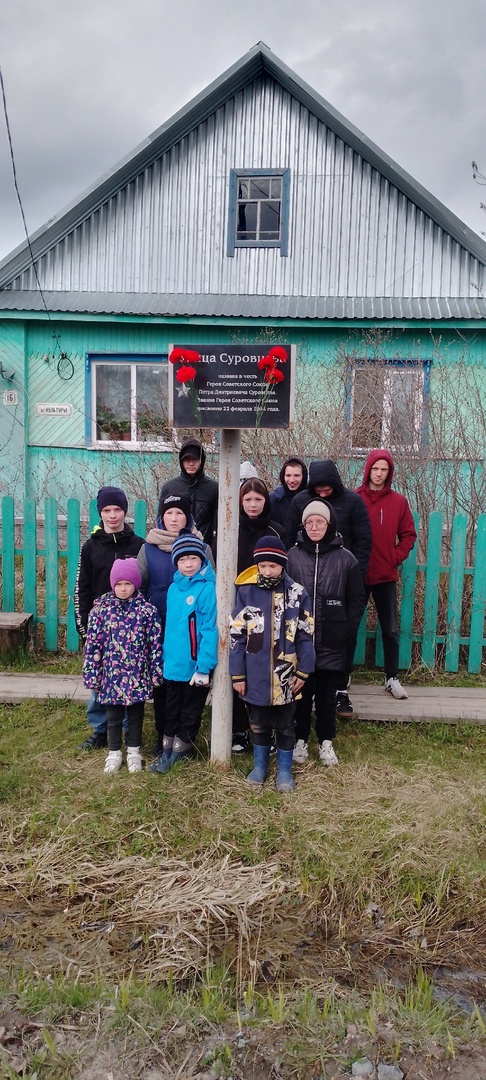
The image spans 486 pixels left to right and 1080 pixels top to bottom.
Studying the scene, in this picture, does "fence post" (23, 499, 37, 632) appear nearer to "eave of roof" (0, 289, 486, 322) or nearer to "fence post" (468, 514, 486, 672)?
"fence post" (468, 514, 486, 672)

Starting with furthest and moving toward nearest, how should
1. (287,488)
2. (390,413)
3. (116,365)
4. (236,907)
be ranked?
(116,365) → (390,413) → (287,488) → (236,907)

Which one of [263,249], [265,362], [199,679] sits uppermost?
[263,249]

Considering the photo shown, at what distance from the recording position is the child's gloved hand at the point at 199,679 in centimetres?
392

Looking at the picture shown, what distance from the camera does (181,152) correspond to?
11391 mm

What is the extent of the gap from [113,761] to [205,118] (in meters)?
10.7

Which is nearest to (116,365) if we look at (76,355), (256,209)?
(76,355)

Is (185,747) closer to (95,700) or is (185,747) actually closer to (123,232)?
(95,700)

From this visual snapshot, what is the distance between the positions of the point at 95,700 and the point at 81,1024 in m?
2.20

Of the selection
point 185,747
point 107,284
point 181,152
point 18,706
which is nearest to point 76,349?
point 107,284

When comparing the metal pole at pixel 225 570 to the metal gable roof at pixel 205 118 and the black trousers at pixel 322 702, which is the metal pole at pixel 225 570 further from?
the metal gable roof at pixel 205 118

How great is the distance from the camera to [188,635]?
4023 mm

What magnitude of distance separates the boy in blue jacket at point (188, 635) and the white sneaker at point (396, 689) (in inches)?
62.5

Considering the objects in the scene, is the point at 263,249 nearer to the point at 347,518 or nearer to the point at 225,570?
the point at 347,518

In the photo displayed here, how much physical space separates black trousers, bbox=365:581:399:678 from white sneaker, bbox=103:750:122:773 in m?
2.06
